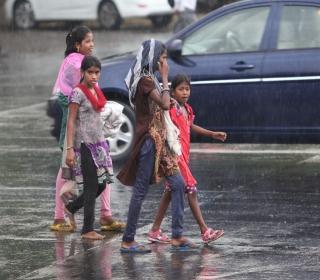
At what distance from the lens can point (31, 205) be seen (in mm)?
10438

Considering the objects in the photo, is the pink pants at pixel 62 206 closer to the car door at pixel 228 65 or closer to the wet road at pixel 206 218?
the wet road at pixel 206 218

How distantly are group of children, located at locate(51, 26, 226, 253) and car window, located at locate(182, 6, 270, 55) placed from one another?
3441mm

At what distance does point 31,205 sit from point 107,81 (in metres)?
2.85

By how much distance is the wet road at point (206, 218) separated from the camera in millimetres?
7938

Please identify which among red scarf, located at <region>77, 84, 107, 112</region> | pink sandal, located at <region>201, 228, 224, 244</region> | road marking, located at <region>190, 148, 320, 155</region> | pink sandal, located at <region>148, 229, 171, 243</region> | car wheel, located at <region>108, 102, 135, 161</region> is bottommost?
road marking, located at <region>190, 148, 320, 155</region>

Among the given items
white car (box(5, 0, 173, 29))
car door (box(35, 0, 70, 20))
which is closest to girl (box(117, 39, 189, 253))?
white car (box(5, 0, 173, 29))

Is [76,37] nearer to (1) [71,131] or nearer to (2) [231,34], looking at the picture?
(1) [71,131]

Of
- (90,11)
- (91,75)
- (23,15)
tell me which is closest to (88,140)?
(91,75)

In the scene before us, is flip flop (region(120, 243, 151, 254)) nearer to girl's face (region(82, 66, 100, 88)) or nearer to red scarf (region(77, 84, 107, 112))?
red scarf (region(77, 84, 107, 112))

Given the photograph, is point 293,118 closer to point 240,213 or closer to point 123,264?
point 240,213

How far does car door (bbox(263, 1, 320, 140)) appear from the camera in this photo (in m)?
12.0

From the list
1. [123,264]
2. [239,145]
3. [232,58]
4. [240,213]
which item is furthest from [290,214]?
[239,145]

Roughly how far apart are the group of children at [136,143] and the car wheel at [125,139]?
3.43 metres

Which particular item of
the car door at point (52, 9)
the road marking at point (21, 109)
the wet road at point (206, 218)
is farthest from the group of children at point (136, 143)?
the car door at point (52, 9)
